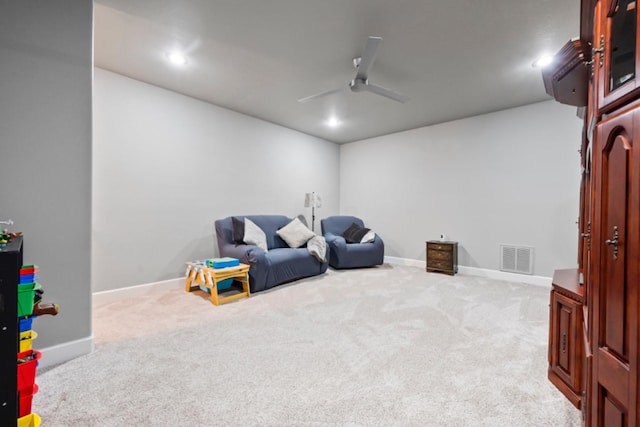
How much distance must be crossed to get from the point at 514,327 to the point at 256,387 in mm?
2300

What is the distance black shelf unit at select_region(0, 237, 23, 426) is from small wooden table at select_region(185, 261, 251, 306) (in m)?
2.15

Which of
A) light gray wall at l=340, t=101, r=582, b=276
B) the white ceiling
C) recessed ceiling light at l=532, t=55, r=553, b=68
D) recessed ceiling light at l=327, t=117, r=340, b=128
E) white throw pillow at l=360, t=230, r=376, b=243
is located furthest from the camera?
white throw pillow at l=360, t=230, r=376, b=243

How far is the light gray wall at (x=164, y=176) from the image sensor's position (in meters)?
3.27

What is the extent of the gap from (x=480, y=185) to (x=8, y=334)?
5294 millimetres

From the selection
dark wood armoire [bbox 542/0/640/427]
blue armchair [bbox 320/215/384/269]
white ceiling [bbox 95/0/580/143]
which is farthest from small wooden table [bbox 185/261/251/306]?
dark wood armoire [bbox 542/0/640/427]

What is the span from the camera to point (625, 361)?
2.94 feet

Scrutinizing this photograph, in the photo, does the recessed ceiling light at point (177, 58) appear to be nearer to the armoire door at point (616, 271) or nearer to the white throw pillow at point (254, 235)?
the white throw pillow at point (254, 235)

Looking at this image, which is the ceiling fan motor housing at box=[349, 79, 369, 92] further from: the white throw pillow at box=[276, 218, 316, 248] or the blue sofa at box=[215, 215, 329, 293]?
the white throw pillow at box=[276, 218, 316, 248]

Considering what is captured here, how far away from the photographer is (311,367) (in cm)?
191

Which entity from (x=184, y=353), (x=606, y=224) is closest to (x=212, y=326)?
(x=184, y=353)

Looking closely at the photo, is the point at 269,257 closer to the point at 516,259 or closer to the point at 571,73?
the point at 571,73

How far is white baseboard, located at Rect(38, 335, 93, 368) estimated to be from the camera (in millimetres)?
1901

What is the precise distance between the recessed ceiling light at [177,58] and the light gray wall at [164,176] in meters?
0.83

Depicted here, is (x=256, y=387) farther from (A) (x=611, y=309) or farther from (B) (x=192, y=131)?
(B) (x=192, y=131)
